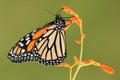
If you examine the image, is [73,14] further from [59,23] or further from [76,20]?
[59,23]

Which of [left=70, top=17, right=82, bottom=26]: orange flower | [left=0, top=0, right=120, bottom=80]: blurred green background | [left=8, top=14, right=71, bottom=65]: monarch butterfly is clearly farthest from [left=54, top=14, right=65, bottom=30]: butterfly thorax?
[left=0, top=0, right=120, bottom=80]: blurred green background

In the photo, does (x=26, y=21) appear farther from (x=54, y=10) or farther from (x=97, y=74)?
(x=97, y=74)

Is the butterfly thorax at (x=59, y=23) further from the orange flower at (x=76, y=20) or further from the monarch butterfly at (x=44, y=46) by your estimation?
the orange flower at (x=76, y=20)

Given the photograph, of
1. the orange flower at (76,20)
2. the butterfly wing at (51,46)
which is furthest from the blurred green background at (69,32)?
the orange flower at (76,20)

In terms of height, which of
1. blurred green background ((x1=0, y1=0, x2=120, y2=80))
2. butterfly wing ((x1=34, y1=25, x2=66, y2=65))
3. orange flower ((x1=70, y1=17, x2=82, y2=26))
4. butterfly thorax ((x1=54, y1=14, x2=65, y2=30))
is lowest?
blurred green background ((x1=0, y1=0, x2=120, y2=80))

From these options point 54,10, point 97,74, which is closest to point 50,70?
point 97,74

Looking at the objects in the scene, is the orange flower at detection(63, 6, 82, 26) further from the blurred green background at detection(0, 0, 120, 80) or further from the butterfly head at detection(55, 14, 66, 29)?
the blurred green background at detection(0, 0, 120, 80)

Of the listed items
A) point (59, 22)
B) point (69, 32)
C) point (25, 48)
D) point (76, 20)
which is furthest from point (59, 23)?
point (69, 32)
